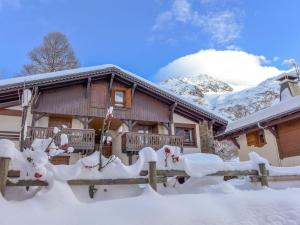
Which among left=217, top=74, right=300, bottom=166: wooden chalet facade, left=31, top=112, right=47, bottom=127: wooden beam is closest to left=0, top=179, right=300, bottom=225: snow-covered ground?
left=217, top=74, right=300, bottom=166: wooden chalet facade

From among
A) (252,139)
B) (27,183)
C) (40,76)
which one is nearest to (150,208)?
(27,183)

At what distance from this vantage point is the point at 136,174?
587 cm

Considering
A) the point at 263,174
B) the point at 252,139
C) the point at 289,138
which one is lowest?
the point at 263,174

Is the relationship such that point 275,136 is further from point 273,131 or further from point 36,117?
point 36,117

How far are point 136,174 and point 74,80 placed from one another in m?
11.4

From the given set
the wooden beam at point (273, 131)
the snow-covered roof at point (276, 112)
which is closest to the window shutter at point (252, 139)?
the snow-covered roof at point (276, 112)

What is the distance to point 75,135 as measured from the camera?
1487cm

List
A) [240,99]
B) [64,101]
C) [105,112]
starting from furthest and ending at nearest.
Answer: [240,99] → [105,112] → [64,101]

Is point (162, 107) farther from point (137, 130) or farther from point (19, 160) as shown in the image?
point (19, 160)

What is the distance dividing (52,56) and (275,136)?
22.0 m

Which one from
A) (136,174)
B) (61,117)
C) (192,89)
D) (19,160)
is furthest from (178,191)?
(192,89)

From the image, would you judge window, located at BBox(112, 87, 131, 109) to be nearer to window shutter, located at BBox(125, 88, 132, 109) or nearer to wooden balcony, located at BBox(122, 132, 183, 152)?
window shutter, located at BBox(125, 88, 132, 109)

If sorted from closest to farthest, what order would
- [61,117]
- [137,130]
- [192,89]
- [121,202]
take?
[121,202]
[61,117]
[137,130]
[192,89]

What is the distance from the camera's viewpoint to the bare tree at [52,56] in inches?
1075
